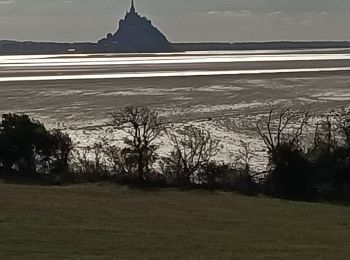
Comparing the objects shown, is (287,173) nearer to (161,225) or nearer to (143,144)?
(143,144)

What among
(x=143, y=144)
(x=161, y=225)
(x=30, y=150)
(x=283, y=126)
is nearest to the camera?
(x=161, y=225)

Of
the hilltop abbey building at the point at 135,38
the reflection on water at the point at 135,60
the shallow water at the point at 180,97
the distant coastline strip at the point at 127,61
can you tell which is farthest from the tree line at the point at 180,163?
the hilltop abbey building at the point at 135,38

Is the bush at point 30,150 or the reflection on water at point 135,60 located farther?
the reflection on water at point 135,60

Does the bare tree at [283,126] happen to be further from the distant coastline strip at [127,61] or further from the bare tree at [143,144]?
the distant coastline strip at [127,61]

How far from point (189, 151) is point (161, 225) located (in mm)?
11307

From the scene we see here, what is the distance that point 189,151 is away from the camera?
81.8ft

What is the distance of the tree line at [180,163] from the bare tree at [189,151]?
0.03 metres

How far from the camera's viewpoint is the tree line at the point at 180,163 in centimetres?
2131

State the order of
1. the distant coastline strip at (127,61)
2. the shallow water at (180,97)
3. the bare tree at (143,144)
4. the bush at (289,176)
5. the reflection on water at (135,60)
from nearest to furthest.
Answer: the bush at (289,176), the bare tree at (143,144), the shallow water at (180,97), the distant coastline strip at (127,61), the reflection on water at (135,60)

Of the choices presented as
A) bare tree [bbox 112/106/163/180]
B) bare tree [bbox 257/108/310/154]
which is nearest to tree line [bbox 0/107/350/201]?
bare tree [bbox 112/106/163/180]

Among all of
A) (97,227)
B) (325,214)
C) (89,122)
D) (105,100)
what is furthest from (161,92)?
(97,227)

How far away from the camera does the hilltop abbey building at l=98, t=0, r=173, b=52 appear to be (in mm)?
165125


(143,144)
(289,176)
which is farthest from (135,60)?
(289,176)

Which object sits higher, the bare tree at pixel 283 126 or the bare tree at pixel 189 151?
the bare tree at pixel 283 126
